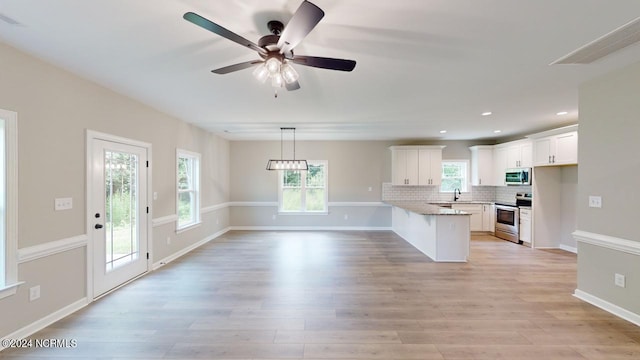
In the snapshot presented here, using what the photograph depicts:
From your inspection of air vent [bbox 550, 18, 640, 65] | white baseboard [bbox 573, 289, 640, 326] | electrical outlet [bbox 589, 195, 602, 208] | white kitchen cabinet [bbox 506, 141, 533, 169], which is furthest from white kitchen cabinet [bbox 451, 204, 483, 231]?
air vent [bbox 550, 18, 640, 65]

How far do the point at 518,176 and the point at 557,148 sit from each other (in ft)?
3.79

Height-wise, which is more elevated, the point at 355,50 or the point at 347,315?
the point at 355,50

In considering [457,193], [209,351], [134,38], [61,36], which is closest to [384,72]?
[134,38]

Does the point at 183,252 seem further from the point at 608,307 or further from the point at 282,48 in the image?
the point at 608,307

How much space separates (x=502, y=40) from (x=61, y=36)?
359cm

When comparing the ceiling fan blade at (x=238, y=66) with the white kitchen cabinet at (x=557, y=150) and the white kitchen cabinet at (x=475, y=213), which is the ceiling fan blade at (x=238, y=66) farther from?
the white kitchen cabinet at (x=475, y=213)

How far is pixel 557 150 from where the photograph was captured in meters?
4.99

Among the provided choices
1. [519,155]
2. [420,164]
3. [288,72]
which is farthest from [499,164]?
[288,72]

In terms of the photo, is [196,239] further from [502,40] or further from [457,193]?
[457,193]

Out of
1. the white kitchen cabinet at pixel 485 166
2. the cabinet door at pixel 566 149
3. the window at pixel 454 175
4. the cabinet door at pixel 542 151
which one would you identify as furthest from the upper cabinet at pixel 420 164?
the cabinet door at pixel 566 149

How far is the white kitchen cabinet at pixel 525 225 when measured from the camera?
5660mm

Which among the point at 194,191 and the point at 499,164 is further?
the point at 499,164

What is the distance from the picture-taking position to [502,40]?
86.7 inches

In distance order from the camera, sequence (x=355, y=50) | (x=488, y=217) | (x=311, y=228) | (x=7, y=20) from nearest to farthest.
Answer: (x=7, y=20)
(x=355, y=50)
(x=488, y=217)
(x=311, y=228)
